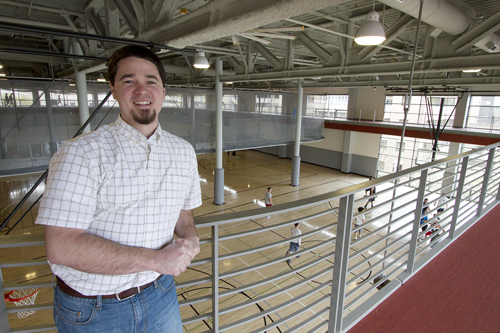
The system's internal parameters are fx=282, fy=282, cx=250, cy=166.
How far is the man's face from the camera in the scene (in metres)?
1.26

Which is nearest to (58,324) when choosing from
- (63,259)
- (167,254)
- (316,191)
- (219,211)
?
(63,259)

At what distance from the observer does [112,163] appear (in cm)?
116

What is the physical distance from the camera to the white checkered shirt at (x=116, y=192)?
103 cm

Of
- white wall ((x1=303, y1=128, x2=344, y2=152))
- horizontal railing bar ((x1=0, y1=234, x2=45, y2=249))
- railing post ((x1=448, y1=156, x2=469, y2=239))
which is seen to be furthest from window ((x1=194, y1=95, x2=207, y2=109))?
white wall ((x1=303, y1=128, x2=344, y2=152))

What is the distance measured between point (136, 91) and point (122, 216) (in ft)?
1.81

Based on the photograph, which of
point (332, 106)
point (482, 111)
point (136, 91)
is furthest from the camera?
point (332, 106)

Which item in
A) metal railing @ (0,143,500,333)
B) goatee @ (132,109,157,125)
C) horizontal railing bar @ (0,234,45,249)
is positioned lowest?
metal railing @ (0,143,500,333)

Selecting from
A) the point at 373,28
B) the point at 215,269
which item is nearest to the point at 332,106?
the point at 373,28

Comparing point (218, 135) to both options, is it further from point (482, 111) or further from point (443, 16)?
point (482, 111)

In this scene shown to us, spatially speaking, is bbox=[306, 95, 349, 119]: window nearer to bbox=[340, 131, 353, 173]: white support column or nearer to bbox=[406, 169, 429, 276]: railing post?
bbox=[340, 131, 353, 173]: white support column

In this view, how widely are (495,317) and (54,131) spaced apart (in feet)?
35.4

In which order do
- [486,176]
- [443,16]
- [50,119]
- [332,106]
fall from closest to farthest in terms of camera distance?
1. [486,176]
2. [443,16]
3. [50,119]
4. [332,106]

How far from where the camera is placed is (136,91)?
49.8 inches

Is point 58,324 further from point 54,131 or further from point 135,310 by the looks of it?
point 54,131
